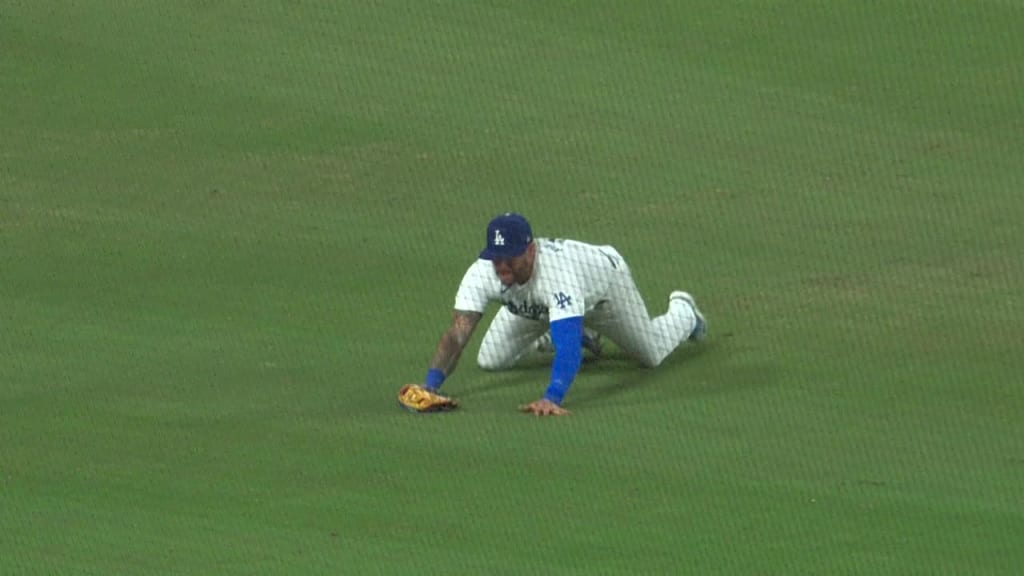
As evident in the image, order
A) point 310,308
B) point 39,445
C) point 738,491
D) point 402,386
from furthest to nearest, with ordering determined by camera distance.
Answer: point 310,308, point 402,386, point 39,445, point 738,491

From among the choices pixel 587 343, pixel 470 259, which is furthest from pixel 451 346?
pixel 470 259

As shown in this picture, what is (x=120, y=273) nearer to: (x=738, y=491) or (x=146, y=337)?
(x=146, y=337)

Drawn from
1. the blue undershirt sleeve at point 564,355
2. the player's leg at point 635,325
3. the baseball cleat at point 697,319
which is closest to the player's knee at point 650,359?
the player's leg at point 635,325

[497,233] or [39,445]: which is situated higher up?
[497,233]

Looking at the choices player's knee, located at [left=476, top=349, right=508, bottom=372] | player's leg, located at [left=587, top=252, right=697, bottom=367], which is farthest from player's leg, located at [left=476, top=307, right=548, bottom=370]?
player's leg, located at [left=587, top=252, right=697, bottom=367]

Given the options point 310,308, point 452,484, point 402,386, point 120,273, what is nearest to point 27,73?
point 120,273

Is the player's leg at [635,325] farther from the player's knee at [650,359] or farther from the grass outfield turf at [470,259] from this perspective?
the grass outfield turf at [470,259]

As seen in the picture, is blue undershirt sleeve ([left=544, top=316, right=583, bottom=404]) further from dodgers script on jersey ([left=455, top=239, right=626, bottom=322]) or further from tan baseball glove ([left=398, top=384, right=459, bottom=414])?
tan baseball glove ([left=398, top=384, right=459, bottom=414])

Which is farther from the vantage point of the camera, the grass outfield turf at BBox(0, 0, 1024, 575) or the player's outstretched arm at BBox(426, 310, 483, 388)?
the player's outstretched arm at BBox(426, 310, 483, 388)
